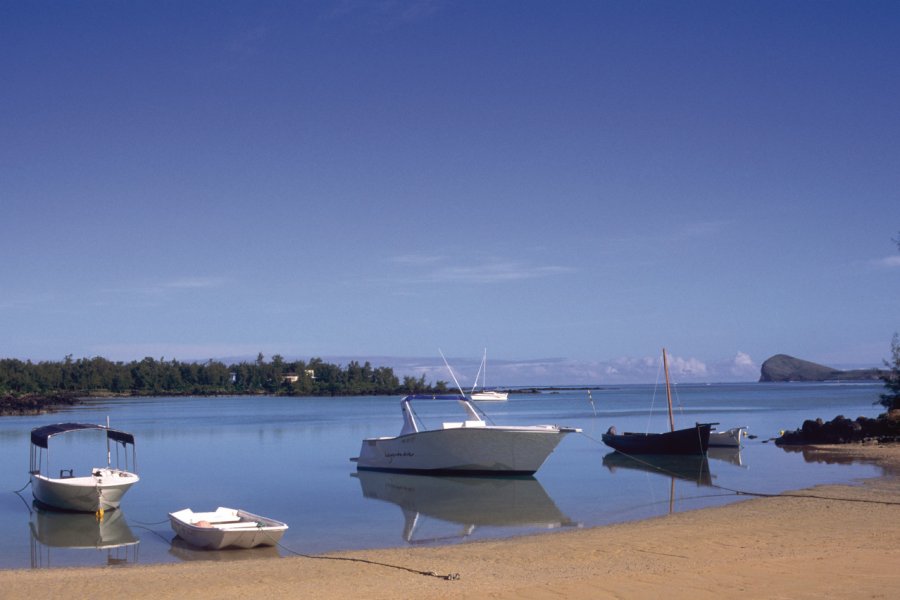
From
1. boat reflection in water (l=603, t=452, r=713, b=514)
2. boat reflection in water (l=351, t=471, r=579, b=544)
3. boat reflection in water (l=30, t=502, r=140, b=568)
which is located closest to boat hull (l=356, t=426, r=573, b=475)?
boat reflection in water (l=351, t=471, r=579, b=544)

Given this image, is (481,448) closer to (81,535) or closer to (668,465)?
(668,465)

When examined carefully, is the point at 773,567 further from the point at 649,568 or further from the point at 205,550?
the point at 205,550

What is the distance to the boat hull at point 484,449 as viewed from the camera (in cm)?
3067

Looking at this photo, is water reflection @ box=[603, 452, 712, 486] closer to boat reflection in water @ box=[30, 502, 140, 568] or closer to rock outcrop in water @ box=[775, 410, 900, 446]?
rock outcrop in water @ box=[775, 410, 900, 446]

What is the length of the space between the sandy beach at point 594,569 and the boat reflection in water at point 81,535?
1984 millimetres

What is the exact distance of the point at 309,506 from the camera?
26219mm

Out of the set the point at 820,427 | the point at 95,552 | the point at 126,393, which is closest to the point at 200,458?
the point at 95,552

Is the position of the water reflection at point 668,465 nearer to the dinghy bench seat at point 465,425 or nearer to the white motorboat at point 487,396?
the white motorboat at point 487,396

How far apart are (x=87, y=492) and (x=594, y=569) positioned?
14951 millimetres

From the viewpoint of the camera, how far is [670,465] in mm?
36125

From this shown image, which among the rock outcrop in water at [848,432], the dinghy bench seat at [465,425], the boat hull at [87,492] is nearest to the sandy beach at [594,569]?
the boat hull at [87,492]

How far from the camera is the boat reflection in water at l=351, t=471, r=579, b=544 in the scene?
2212 centimetres

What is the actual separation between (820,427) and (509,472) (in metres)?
20.0

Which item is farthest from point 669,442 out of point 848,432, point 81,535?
point 81,535
